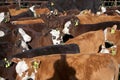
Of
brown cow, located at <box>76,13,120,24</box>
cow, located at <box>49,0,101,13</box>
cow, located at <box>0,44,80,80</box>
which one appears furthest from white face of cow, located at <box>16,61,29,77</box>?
cow, located at <box>49,0,101,13</box>

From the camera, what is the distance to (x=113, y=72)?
5.19 metres

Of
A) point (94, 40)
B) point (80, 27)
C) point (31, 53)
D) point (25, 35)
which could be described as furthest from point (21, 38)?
point (80, 27)

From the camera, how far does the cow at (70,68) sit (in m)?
5.23

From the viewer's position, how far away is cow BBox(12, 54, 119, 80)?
5.23m

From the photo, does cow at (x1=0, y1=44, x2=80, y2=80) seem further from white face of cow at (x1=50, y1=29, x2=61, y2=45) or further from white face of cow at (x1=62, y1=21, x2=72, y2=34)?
white face of cow at (x1=62, y1=21, x2=72, y2=34)

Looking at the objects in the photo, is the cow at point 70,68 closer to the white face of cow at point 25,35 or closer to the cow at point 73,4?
the white face of cow at point 25,35

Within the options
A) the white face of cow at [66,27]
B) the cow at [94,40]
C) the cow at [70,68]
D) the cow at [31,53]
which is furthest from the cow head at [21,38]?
the cow at [70,68]

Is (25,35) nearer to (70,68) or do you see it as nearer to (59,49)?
(59,49)

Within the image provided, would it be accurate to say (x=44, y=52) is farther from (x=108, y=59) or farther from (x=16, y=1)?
(x=16, y=1)

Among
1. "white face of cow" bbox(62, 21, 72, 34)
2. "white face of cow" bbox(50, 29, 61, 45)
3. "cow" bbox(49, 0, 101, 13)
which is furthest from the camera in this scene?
"cow" bbox(49, 0, 101, 13)

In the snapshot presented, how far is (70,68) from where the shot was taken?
5.31m

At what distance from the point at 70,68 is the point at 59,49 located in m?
1.29

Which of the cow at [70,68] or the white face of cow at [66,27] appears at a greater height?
the cow at [70,68]

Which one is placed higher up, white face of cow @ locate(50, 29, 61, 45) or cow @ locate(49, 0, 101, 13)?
white face of cow @ locate(50, 29, 61, 45)
